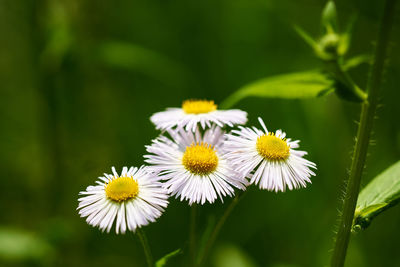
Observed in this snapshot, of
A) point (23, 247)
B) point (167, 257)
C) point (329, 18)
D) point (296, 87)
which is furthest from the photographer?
point (23, 247)

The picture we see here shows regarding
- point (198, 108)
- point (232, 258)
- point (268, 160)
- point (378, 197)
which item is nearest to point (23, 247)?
point (232, 258)

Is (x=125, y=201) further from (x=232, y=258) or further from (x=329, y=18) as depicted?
(x=232, y=258)

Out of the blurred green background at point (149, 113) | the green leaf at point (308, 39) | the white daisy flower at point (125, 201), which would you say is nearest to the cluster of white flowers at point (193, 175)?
the white daisy flower at point (125, 201)

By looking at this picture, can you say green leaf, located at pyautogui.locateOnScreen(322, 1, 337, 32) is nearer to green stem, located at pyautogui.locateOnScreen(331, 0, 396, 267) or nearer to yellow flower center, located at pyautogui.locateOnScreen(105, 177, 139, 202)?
green stem, located at pyautogui.locateOnScreen(331, 0, 396, 267)

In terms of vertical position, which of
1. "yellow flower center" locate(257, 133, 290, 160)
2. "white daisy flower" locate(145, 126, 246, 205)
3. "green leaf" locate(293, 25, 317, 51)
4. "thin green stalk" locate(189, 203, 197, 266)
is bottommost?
"thin green stalk" locate(189, 203, 197, 266)

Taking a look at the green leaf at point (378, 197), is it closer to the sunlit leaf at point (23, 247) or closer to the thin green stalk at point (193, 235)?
the thin green stalk at point (193, 235)

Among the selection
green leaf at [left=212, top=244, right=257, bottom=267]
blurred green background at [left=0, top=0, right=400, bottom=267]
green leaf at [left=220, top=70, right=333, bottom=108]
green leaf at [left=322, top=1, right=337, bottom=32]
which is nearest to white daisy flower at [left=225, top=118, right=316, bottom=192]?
green leaf at [left=220, top=70, right=333, bottom=108]

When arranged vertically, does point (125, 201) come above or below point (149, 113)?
below
